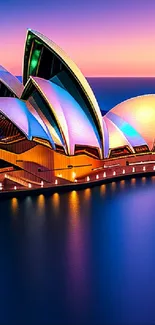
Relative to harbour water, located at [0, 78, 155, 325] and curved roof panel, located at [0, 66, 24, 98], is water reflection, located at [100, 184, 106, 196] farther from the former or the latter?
curved roof panel, located at [0, 66, 24, 98]

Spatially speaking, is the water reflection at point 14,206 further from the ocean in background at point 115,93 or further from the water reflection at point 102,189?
the ocean in background at point 115,93

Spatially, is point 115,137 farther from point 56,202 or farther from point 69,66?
point 56,202

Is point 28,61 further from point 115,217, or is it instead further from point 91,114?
point 115,217

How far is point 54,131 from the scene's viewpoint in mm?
21906

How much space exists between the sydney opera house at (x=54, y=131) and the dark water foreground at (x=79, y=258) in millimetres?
1617

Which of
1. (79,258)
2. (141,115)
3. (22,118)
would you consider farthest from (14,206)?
(141,115)

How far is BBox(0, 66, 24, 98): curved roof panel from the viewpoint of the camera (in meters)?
23.5

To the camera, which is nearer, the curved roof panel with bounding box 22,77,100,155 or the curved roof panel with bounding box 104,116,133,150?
the curved roof panel with bounding box 22,77,100,155

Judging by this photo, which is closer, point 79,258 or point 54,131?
point 79,258

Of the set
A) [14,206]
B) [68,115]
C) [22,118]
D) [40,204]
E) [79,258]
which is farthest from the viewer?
[68,115]

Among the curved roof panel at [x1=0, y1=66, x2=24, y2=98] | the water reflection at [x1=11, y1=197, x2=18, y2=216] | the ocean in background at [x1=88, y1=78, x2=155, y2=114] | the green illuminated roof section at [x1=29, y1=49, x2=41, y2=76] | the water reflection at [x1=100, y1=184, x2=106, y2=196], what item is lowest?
the water reflection at [x1=11, y1=197, x2=18, y2=216]

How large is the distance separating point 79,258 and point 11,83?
39.2 feet

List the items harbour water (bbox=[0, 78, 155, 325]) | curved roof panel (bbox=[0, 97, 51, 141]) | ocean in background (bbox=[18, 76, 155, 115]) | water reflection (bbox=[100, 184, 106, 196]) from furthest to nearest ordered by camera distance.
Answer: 1. ocean in background (bbox=[18, 76, 155, 115])
2. curved roof panel (bbox=[0, 97, 51, 141])
3. water reflection (bbox=[100, 184, 106, 196])
4. harbour water (bbox=[0, 78, 155, 325])

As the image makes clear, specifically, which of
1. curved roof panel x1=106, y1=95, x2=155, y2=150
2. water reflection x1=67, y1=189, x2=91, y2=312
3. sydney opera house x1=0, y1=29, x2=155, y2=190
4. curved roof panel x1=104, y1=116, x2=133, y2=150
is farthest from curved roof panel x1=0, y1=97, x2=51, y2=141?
curved roof panel x1=106, y1=95, x2=155, y2=150
